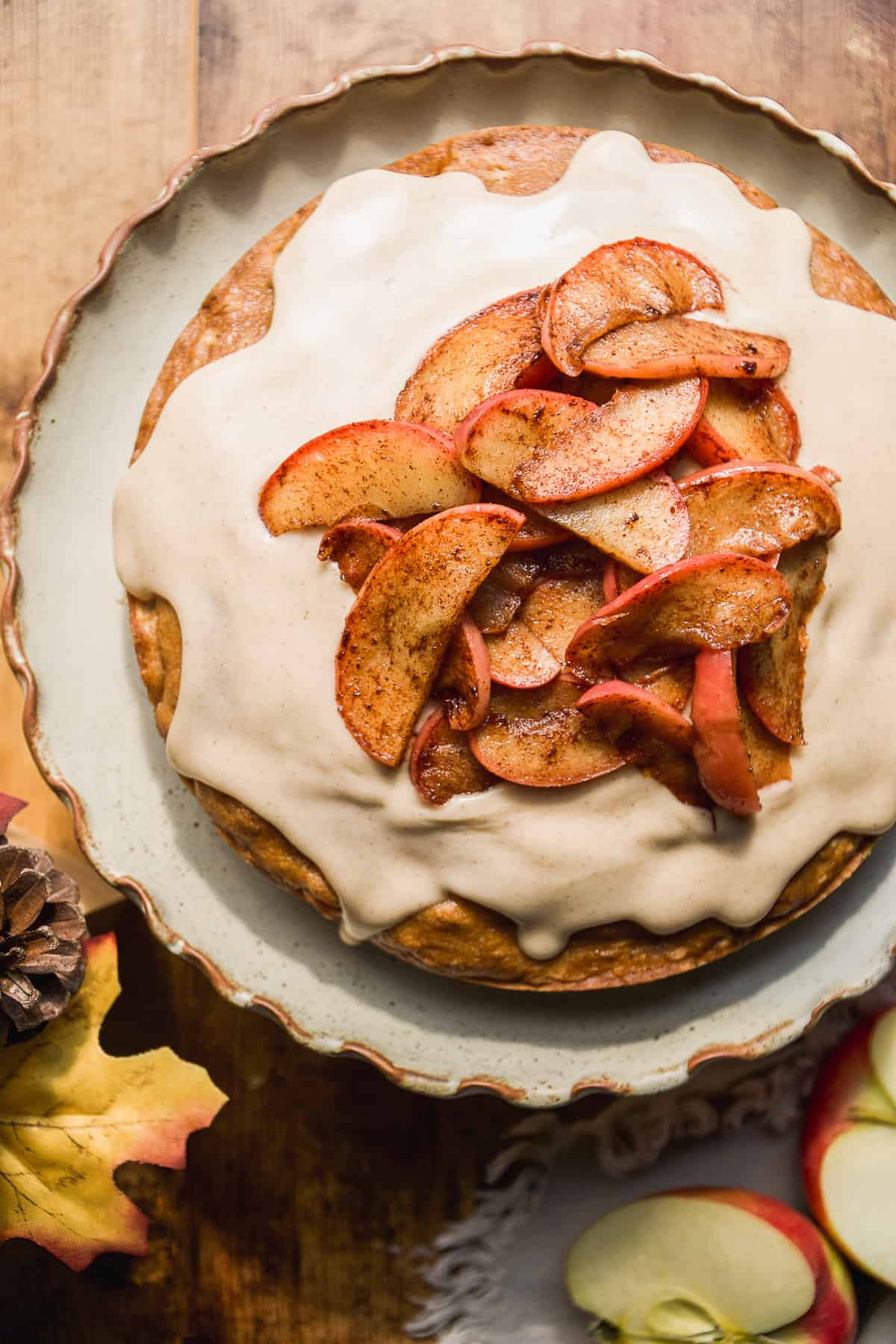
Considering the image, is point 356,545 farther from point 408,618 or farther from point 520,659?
point 520,659

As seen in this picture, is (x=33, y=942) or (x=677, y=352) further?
(x=33, y=942)

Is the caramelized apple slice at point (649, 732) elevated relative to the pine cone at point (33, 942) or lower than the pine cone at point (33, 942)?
elevated

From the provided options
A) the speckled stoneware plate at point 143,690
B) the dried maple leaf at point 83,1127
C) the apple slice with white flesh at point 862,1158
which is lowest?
the dried maple leaf at point 83,1127

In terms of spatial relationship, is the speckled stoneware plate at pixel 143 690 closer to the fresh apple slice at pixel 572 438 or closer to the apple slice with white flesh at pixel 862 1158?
the apple slice with white flesh at pixel 862 1158

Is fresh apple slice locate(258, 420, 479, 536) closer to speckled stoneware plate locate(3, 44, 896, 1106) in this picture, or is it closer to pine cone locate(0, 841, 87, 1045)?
speckled stoneware plate locate(3, 44, 896, 1106)

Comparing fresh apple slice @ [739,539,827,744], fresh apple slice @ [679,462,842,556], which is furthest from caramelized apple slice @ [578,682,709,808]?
fresh apple slice @ [679,462,842,556]

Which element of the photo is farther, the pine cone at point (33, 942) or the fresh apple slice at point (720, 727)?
the pine cone at point (33, 942)

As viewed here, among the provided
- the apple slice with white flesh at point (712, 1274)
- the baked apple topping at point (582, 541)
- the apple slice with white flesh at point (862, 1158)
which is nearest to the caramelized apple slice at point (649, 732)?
the baked apple topping at point (582, 541)

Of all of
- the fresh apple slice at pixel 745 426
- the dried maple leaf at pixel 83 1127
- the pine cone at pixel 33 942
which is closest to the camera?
the fresh apple slice at pixel 745 426

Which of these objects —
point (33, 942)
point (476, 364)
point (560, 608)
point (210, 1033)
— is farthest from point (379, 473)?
point (210, 1033)
